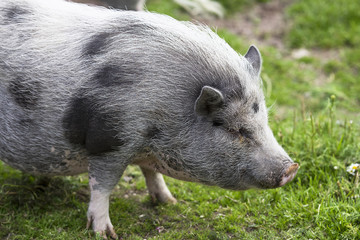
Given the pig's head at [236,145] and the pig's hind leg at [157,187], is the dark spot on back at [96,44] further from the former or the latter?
the pig's hind leg at [157,187]

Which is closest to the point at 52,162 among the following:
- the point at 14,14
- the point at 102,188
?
the point at 102,188

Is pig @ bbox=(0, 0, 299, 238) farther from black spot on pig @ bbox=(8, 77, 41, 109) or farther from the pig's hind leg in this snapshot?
the pig's hind leg

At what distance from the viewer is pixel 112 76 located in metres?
4.04

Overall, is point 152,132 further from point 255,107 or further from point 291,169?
point 291,169

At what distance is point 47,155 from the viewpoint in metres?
4.33

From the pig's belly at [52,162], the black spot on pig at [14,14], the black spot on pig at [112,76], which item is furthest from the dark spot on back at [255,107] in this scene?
the black spot on pig at [14,14]

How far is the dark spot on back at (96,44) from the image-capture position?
4.15 m

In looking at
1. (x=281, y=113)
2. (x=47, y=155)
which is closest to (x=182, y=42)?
(x=47, y=155)

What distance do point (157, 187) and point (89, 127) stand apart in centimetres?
116

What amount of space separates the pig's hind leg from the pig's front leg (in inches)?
25.9

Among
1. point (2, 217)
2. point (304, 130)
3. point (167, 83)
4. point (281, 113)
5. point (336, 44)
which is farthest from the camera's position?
point (336, 44)

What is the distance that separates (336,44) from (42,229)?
5.87 meters

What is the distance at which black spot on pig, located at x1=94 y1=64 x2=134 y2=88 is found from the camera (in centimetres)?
402

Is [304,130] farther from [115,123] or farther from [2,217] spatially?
[2,217]
